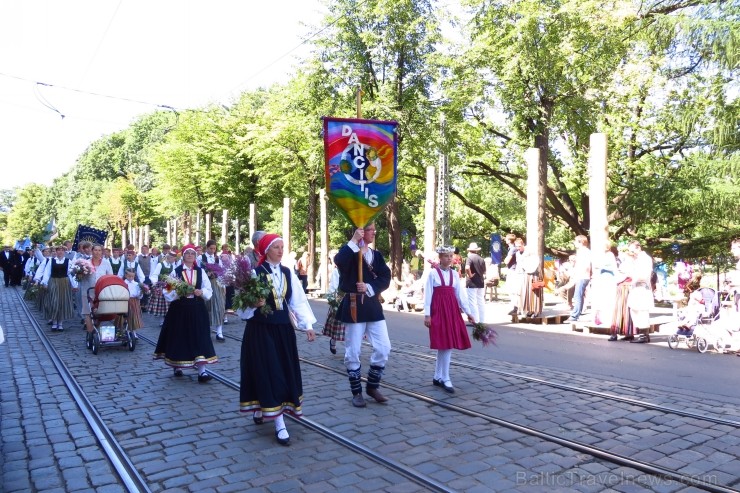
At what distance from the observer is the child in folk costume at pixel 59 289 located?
14.3 m

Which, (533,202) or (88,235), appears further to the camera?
(88,235)

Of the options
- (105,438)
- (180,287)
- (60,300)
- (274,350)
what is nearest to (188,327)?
(180,287)

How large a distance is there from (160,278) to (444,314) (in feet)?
15.5

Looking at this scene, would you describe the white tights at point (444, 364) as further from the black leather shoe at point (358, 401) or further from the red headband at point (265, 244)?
the red headband at point (265, 244)

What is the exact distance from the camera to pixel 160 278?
9.72 m

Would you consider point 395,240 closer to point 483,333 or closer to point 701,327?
point 701,327

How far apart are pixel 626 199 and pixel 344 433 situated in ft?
71.2

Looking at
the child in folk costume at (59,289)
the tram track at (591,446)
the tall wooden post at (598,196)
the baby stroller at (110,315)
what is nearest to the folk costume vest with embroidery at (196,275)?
the tram track at (591,446)

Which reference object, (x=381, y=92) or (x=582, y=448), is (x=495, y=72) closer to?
(x=381, y=92)

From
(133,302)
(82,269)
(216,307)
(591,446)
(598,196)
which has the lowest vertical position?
(591,446)

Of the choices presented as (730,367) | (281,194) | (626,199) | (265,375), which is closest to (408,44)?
(626,199)

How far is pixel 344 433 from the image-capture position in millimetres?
5973

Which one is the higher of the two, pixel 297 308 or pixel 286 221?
pixel 286 221

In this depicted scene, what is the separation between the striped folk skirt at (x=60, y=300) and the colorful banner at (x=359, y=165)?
946cm
